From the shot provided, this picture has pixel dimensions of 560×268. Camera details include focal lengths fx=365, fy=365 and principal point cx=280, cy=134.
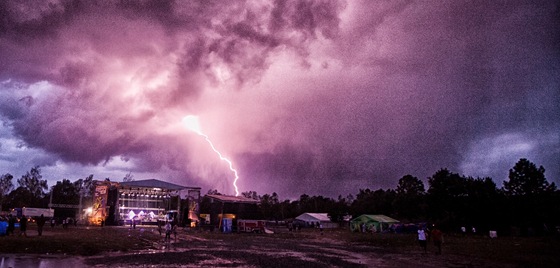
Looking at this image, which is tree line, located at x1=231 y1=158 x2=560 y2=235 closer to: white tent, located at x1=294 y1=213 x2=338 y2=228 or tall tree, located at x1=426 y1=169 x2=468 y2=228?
tall tree, located at x1=426 y1=169 x2=468 y2=228

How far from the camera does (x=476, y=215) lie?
67312 millimetres

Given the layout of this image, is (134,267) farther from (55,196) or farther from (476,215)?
(55,196)

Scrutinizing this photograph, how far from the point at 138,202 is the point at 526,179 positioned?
9217 centimetres

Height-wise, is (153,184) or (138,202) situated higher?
(153,184)

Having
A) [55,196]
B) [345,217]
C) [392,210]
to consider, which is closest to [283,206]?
[345,217]

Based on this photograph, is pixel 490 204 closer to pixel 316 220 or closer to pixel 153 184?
pixel 316 220

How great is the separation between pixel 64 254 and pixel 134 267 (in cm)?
695

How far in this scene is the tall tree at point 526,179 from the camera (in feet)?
299

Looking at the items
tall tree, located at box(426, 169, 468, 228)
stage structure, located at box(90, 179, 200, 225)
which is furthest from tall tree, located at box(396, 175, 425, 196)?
stage structure, located at box(90, 179, 200, 225)

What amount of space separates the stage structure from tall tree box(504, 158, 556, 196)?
7660cm

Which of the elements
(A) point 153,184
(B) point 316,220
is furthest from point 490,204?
(A) point 153,184

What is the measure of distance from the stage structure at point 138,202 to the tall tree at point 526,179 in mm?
76601

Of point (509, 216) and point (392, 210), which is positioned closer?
point (509, 216)

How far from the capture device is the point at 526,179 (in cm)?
9231
